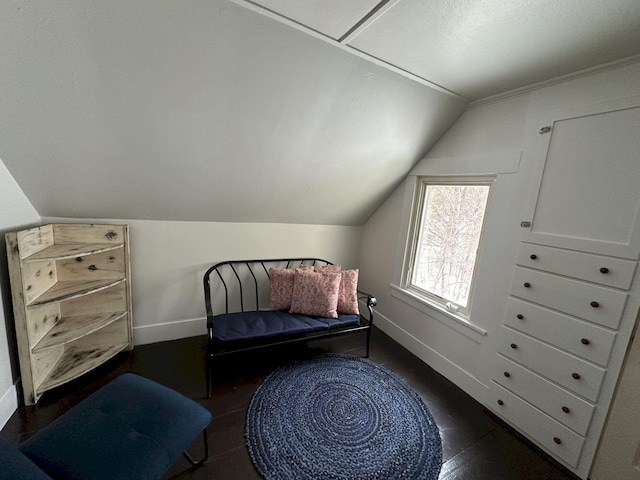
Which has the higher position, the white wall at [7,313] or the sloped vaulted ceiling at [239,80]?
the sloped vaulted ceiling at [239,80]

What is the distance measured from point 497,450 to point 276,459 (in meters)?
1.36

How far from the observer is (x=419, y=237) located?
2588 millimetres

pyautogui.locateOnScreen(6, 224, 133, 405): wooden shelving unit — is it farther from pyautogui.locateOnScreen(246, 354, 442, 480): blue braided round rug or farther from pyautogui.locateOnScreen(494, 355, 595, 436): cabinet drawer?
pyautogui.locateOnScreen(494, 355, 595, 436): cabinet drawer

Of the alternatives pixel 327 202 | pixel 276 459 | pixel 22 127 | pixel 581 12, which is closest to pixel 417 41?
pixel 581 12

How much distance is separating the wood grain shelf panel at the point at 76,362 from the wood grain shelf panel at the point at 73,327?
0.22 m

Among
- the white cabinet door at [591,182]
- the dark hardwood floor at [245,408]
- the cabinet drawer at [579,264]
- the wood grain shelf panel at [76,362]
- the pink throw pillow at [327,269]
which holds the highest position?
the white cabinet door at [591,182]

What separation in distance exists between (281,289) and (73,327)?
5.12 feet

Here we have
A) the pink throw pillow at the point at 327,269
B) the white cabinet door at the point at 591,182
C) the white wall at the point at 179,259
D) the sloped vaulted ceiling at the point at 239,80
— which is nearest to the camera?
the sloped vaulted ceiling at the point at 239,80

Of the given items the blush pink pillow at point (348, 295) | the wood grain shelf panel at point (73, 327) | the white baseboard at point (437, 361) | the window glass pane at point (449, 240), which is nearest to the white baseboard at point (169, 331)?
the wood grain shelf panel at point (73, 327)

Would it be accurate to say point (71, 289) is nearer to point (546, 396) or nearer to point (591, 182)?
point (546, 396)

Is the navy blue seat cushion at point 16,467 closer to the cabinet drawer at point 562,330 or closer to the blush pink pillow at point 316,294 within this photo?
the blush pink pillow at point 316,294

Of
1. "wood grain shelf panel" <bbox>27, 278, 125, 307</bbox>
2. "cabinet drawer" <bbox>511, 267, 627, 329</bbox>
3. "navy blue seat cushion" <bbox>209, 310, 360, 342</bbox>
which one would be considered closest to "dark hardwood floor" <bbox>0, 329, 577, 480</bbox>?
"navy blue seat cushion" <bbox>209, 310, 360, 342</bbox>

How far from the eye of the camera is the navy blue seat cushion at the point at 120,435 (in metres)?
0.88

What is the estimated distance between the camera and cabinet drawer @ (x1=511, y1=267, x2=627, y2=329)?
4.30 ft
